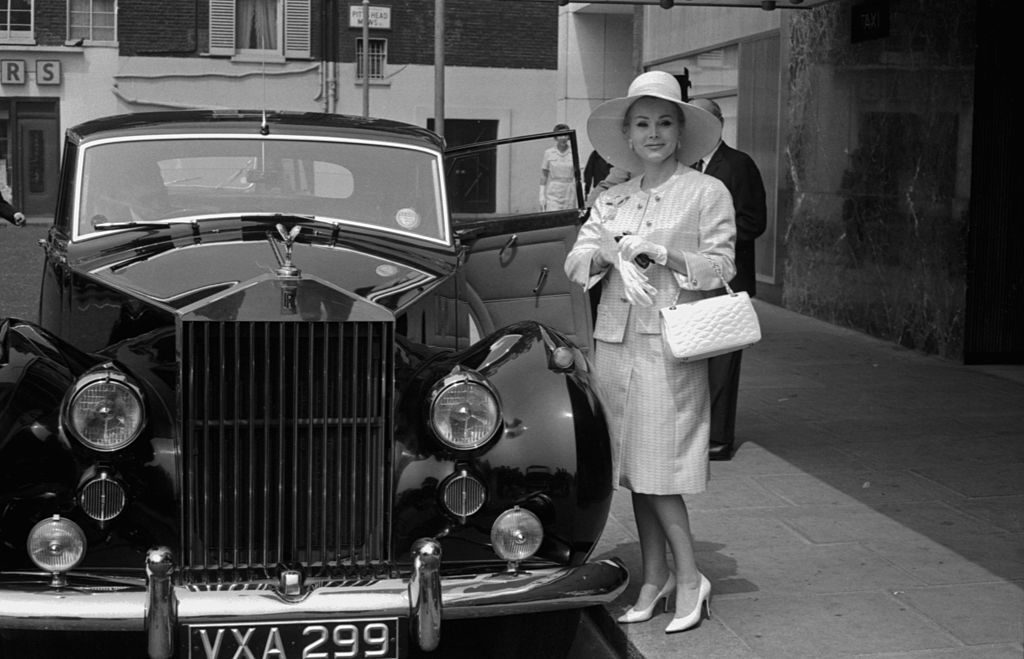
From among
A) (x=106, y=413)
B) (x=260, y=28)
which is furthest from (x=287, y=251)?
(x=260, y=28)

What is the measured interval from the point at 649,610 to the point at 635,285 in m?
1.18

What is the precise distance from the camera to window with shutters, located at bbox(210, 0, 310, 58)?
1313 inches

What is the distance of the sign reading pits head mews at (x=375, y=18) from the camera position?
111 ft

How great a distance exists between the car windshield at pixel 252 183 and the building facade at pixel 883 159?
4.20m

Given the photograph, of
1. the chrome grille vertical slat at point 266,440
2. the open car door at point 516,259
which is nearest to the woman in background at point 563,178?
the open car door at point 516,259

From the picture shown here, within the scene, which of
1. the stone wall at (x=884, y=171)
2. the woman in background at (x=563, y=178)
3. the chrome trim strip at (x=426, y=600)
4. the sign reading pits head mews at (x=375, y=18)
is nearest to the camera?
the chrome trim strip at (x=426, y=600)

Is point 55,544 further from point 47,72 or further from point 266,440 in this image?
point 47,72

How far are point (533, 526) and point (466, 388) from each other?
461 mm

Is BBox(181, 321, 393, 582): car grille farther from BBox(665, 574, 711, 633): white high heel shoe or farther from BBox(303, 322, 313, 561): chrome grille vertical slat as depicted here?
Answer: BBox(665, 574, 711, 633): white high heel shoe

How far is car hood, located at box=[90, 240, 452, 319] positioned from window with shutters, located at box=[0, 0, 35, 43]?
30137mm

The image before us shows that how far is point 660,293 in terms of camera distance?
4469 mm

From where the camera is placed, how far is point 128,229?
16.7ft

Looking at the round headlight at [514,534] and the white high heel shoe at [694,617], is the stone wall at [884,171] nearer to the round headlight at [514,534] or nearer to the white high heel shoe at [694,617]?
the white high heel shoe at [694,617]

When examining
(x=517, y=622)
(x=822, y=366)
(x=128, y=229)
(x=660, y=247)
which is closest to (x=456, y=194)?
(x=128, y=229)
